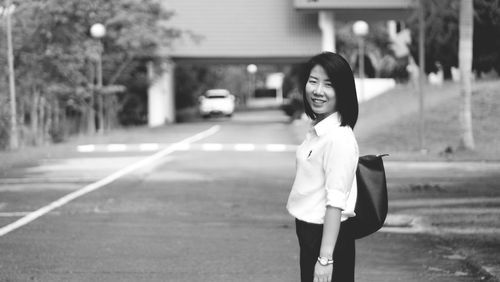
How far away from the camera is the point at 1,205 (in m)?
13.1

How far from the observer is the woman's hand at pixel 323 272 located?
12.4 ft

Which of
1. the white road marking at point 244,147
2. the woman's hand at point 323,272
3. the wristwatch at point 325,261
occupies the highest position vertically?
the wristwatch at point 325,261

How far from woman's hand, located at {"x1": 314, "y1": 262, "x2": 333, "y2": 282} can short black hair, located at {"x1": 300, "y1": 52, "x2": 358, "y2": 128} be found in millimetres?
597

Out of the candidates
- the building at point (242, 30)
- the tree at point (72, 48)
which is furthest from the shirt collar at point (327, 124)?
the building at point (242, 30)

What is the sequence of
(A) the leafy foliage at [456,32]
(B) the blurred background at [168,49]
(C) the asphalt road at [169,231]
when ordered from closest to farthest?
(C) the asphalt road at [169,231] → (A) the leafy foliage at [456,32] → (B) the blurred background at [168,49]

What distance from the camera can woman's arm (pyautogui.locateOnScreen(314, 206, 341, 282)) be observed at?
3.78 metres

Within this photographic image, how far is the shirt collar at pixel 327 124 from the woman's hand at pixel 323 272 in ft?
1.76

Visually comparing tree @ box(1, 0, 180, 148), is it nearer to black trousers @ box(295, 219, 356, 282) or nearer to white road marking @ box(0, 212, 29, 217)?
white road marking @ box(0, 212, 29, 217)

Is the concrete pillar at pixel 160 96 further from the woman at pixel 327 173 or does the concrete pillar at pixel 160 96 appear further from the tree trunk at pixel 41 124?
the woman at pixel 327 173

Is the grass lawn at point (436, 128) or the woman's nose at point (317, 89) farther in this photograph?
the grass lawn at point (436, 128)

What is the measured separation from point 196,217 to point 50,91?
66.0 ft

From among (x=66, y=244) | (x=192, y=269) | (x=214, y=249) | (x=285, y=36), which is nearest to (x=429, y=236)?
(x=214, y=249)

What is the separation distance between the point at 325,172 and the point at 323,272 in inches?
15.6

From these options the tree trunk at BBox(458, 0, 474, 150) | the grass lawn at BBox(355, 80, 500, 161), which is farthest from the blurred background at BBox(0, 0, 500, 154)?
the grass lawn at BBox(355, 80, 500, 161)
